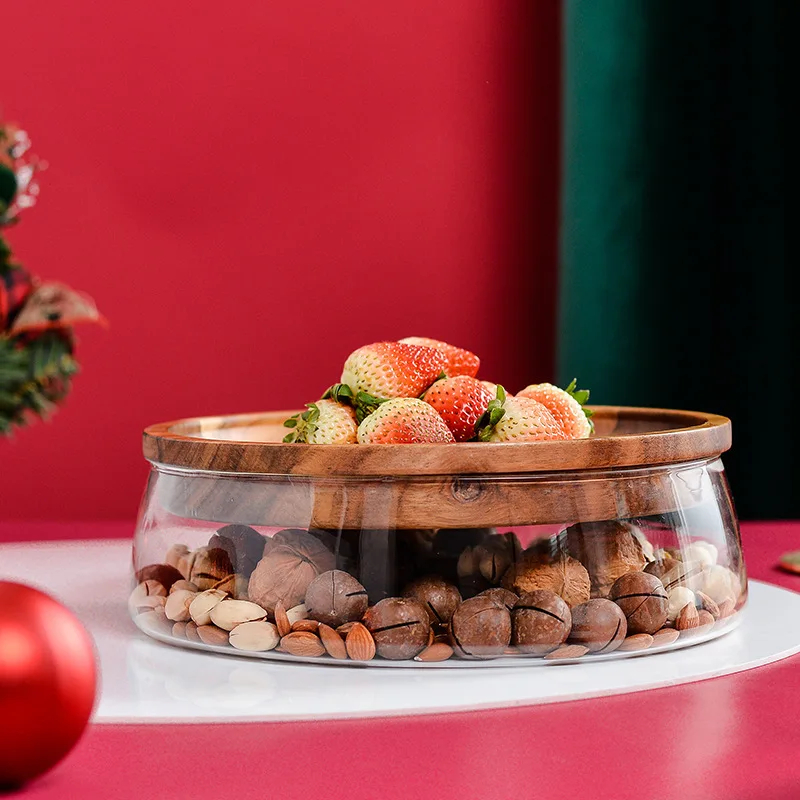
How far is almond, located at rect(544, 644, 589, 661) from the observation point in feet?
2.38

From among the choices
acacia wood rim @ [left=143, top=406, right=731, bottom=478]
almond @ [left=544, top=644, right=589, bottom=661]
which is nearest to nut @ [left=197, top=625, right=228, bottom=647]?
acacia wood rim @ [left=143, top=406, right=731, bottom=478]

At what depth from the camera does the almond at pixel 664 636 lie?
2.50 ft

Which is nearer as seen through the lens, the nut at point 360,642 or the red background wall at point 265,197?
the nut at point 360,642

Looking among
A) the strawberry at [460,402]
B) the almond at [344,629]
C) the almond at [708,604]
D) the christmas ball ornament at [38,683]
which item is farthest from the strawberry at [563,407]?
the christmas ball ornament at [38,683]

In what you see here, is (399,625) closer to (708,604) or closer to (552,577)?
(552,577)

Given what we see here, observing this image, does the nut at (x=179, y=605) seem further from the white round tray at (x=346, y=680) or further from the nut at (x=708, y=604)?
the nut at (x=708, y=604)

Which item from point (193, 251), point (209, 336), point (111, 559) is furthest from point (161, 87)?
point (111, 559)

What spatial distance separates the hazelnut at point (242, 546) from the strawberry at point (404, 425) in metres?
0.11

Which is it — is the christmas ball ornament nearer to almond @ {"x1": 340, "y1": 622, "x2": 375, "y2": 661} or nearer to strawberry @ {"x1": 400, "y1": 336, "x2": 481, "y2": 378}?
almond @ {"x1": 340, "y1": 622, "x2": 375, "y2": 661}

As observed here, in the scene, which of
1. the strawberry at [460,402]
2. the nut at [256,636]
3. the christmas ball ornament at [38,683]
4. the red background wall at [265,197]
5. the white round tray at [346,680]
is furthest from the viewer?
the red background wall at [265,197]

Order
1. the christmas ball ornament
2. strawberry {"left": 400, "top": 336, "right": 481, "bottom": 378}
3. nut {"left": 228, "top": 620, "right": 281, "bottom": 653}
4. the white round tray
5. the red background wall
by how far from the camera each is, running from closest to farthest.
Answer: the christmas ball ornament
the white round tray
nut {"left": 228, "top": 620, "right": 281, "bottom": 653}
strawberry {"left": 400, "top": 336, "right": 481, "bottom": 378}
the red background wall

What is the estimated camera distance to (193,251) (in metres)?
2.21

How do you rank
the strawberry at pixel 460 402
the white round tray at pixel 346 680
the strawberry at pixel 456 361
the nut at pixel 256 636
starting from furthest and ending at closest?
the strawberry at pixel 456 361
the strawberry at pixel 460 402
the nut at pixel 256 636
the white round tray at pixel 346 680

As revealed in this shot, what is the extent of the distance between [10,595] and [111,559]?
2.11 feet
